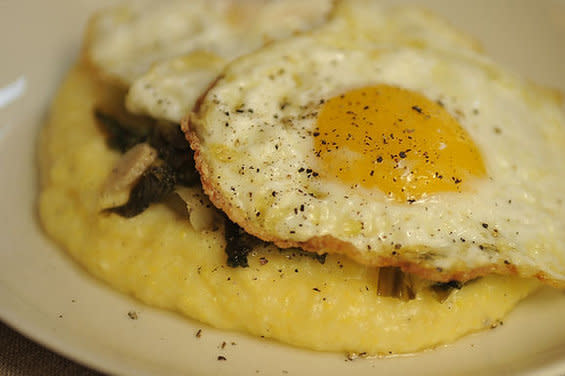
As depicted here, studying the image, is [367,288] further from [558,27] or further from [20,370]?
[558,27]

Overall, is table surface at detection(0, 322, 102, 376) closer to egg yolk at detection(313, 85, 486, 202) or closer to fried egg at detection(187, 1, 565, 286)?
fried egg at detection(187, 1, 565, 286)

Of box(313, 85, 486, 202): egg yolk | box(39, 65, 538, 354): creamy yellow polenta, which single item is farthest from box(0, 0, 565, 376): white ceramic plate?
box(313, 85, 486, 202): egg yolk

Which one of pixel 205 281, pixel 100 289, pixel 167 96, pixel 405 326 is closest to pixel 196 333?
pixel 205 281

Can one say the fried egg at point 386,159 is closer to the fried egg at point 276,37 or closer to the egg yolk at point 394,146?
the egg yolk at point 394,146

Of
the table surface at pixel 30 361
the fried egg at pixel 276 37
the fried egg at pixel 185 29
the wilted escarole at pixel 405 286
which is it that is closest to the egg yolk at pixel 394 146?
the wilted escarole at pixel 405 286

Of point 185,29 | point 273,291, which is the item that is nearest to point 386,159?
point 273,291

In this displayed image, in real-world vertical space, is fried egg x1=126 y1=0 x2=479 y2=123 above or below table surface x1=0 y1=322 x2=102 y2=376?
above
